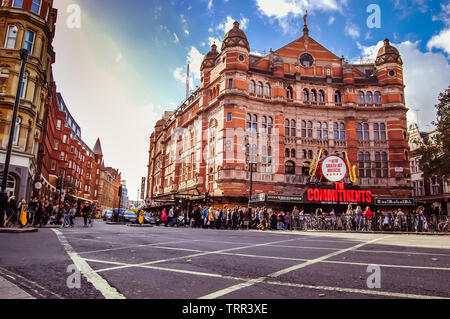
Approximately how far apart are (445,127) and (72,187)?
6293cm

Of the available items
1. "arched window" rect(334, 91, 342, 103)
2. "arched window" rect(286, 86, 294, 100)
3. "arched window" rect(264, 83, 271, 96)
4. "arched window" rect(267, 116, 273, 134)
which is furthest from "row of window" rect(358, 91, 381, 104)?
"arched window" rect(267, 116, 273, 134)

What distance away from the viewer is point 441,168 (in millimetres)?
24859

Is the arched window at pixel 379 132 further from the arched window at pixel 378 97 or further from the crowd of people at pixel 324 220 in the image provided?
the crowd of people at pixel 324 220

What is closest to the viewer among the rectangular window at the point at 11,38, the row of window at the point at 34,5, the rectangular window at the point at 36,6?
the rectangular window at the point at 11,38

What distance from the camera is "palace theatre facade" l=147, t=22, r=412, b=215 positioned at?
35281 millimetres

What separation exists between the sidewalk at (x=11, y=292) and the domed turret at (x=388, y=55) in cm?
4744

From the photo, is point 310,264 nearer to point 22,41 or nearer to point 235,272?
point 235,272

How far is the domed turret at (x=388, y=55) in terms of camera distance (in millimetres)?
40938

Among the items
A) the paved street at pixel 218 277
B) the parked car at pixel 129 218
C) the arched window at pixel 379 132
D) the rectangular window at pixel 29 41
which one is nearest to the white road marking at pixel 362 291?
the paved street at pixel 218 277

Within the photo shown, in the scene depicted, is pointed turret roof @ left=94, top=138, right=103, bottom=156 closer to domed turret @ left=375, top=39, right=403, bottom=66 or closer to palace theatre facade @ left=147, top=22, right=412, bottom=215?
palace theatre facade @ left=147, top=22, right=412, bottom=215

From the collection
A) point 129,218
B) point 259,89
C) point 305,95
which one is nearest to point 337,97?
point 305,95

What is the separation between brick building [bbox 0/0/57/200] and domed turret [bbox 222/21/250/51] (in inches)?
779

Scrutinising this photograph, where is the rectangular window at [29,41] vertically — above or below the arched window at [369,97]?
below
